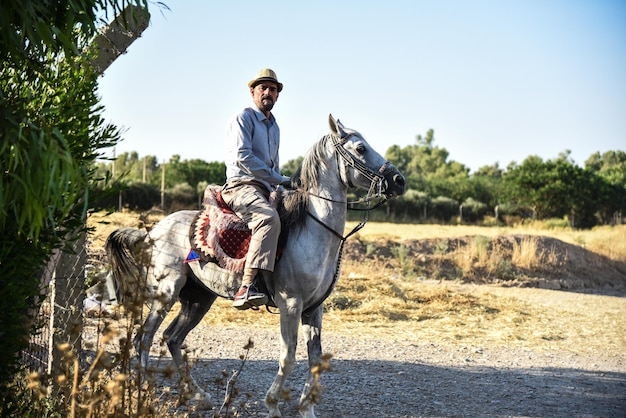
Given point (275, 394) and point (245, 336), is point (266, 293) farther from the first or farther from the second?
point (245, 336)

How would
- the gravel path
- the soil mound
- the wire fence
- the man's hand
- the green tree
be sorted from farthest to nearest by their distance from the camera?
the soil mound
the gravel path
the man's hand
the wire fence
the green tree

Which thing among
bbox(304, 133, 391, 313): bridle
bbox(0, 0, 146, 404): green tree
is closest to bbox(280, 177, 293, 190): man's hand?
bbox(304, 133, 391, 313): bridle

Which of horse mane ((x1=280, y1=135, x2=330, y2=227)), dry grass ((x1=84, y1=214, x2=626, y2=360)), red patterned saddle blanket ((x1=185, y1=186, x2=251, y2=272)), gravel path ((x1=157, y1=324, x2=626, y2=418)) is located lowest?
gravel path ((x1=157, y1=324, x2=626, y2=418))

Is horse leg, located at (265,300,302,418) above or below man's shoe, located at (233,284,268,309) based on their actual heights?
below

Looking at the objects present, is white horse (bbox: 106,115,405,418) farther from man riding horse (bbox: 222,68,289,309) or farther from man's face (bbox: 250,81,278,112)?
man's face (bbox: 250,81,278,112)

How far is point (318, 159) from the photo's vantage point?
5.44m

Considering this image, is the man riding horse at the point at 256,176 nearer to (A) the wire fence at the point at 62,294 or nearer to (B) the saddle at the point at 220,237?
(B) the saddle at the point at 220,237

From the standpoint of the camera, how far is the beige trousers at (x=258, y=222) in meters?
5.08

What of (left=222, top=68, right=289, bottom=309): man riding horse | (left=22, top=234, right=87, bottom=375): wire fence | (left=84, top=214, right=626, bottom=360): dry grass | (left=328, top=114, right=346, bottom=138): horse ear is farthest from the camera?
(left=84, top=214, right=626, bottom=360): dry grass

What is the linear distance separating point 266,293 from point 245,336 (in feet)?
14.5

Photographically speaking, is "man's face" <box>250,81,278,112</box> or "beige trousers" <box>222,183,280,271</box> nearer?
"beige trousers" <box>222,183,280,271</box>

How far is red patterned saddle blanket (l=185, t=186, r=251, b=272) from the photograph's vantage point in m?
5.40

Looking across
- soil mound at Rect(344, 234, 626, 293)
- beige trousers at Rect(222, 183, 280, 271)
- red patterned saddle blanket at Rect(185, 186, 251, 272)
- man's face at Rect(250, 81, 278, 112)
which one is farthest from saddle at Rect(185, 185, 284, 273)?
soil mound at Rect(344, 234, 626, 293)

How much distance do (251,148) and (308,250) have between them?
102 cm
